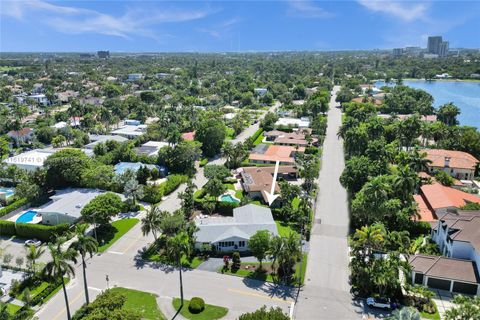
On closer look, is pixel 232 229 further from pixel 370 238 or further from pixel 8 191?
pixel 8 191

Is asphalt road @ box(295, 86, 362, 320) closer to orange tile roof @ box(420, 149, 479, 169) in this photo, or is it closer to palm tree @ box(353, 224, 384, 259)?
palm tree @ box(353, 224, 384, 259)

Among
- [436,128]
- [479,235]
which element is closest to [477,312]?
[479,235]

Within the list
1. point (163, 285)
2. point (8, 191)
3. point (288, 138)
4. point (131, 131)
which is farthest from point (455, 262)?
point (131, 131)

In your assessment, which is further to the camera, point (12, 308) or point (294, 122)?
point (294, 122)

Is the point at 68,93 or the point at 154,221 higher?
the point at 68,93

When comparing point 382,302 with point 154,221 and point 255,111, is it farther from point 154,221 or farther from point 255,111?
point 255,111

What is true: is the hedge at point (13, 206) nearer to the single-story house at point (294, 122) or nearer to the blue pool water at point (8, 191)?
the blue pool water at point (8, 191)

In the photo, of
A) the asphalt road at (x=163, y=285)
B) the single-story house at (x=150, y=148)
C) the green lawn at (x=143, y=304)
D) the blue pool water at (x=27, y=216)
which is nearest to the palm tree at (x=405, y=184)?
the asphalt road at (x=163, y=285)
